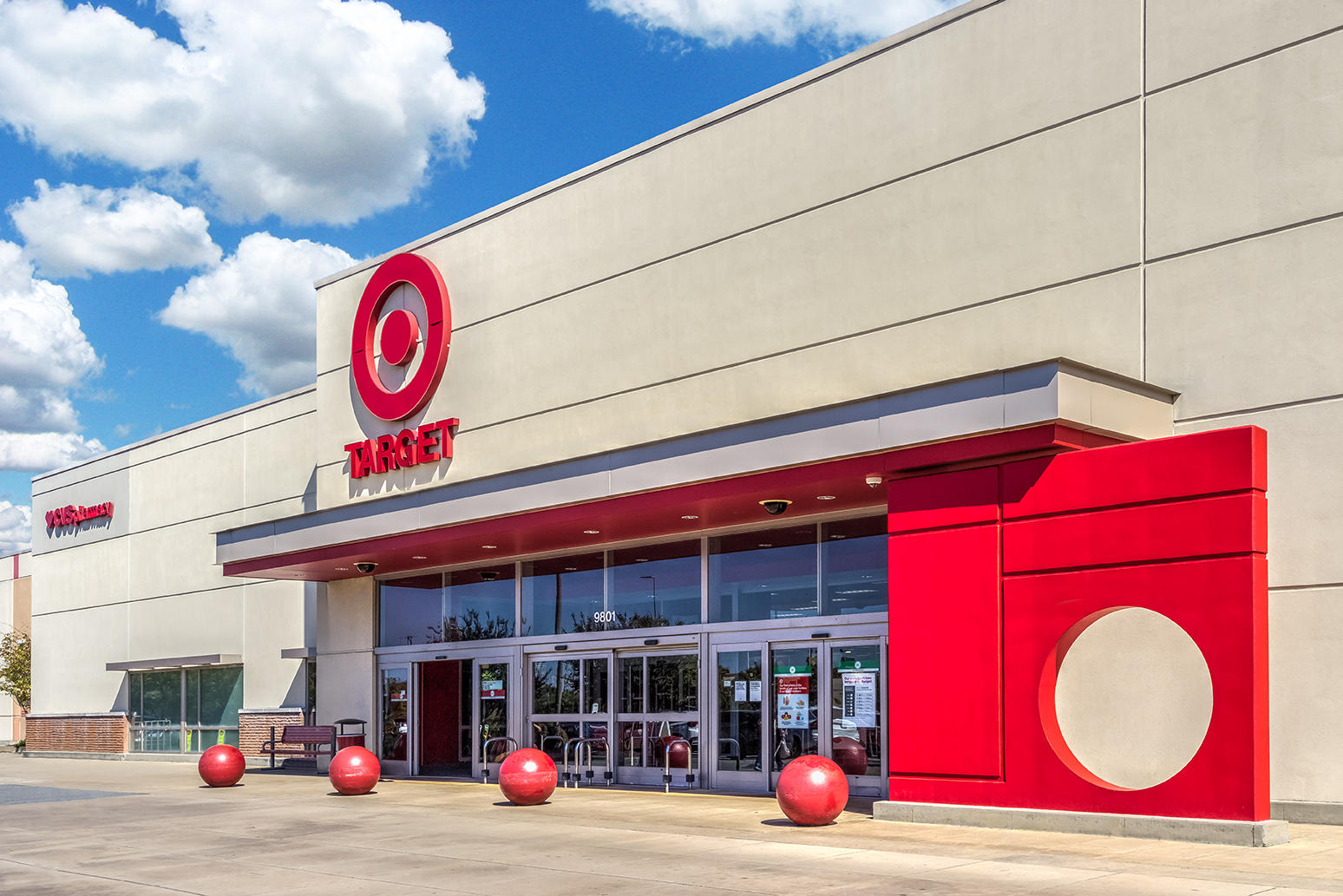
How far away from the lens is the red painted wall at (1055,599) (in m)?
12.6

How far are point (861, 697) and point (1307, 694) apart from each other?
607 cm

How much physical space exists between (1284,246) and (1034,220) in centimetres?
297

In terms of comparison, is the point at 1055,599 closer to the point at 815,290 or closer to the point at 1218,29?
the point at 815,290

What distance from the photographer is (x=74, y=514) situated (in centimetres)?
4122

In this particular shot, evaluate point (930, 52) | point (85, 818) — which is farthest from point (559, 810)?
point (930, 52)

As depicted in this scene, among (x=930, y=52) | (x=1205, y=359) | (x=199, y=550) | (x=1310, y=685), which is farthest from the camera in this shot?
(x=199, y=550)

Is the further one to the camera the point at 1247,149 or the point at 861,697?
the point at 861,697

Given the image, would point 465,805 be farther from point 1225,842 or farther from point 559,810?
point 1225,842

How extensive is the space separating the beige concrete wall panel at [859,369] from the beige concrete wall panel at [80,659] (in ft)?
66.9

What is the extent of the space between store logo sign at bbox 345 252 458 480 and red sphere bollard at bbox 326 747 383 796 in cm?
579

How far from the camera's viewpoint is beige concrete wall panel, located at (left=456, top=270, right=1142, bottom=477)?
15180 millimetres

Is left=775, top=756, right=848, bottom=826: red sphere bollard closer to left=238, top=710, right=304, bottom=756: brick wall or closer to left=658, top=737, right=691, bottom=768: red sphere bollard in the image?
left=658, top=737, right=691, bottom=768: red sphere bollard

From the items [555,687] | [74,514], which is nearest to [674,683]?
[555,687]

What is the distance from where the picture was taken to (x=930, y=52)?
17078 mm
